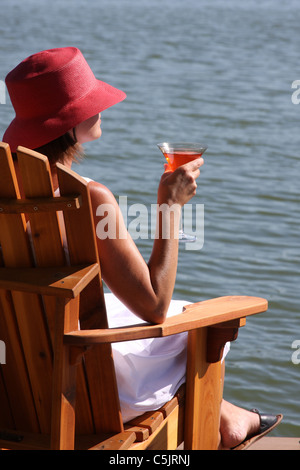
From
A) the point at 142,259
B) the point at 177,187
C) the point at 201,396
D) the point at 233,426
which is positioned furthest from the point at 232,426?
the point at 177,187

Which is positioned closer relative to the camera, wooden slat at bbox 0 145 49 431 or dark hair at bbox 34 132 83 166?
wooden slat at bbox 0 145 49 431

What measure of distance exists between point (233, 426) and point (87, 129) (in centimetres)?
121

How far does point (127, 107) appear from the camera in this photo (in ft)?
32.1

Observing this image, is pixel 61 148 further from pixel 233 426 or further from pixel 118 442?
pixel 233 426

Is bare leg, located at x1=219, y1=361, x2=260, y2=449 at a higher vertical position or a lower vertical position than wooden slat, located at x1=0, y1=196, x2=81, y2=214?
lower

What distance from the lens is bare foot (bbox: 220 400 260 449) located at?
115 inches

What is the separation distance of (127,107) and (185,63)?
364 centimetres

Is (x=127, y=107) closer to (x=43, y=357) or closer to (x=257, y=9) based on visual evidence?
(x=43, y=357)

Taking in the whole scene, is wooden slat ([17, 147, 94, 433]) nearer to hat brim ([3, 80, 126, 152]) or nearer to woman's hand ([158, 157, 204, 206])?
hat brim ([3, 80, 126, 152])

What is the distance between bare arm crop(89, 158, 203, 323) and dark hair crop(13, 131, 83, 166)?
0.71 ft

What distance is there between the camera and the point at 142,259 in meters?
2.39

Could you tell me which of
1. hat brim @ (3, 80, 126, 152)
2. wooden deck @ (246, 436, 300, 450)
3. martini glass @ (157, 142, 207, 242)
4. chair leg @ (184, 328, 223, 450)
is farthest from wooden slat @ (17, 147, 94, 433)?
wooden deck @ (246, 436, 300, 450)

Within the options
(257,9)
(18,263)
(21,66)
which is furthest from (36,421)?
(257,9)

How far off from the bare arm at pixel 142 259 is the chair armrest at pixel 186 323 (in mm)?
68
